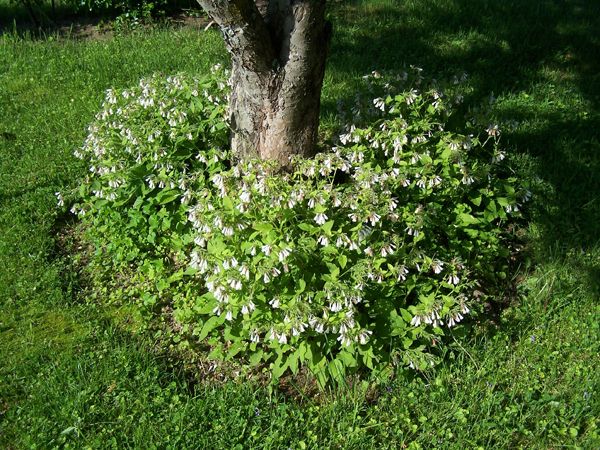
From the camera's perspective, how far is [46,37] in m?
7.50

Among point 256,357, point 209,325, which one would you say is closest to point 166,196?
point 209,325

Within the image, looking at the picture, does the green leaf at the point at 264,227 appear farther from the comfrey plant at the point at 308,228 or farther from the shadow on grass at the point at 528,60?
the shadow on grass at the point at 528,60

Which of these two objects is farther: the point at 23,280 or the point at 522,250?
the point at 522,250

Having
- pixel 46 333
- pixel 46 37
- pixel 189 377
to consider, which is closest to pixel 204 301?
pixel 189 377

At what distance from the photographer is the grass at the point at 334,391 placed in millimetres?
3088

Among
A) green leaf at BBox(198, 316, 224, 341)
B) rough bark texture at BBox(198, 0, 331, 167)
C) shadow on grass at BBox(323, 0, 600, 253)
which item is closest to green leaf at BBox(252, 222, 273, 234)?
green leaf at BBox(198, 316, 224, 341)

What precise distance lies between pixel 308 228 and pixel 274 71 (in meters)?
1.02

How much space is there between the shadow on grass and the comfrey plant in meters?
0.68

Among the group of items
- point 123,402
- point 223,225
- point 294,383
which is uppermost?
point 223,225

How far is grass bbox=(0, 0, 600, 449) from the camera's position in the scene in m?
3.09

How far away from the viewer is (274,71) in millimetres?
3662

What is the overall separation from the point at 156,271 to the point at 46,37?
463 centimetres

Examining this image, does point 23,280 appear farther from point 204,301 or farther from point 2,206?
point 204,301

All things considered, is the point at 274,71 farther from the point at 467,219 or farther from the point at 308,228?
the point at 467,219
